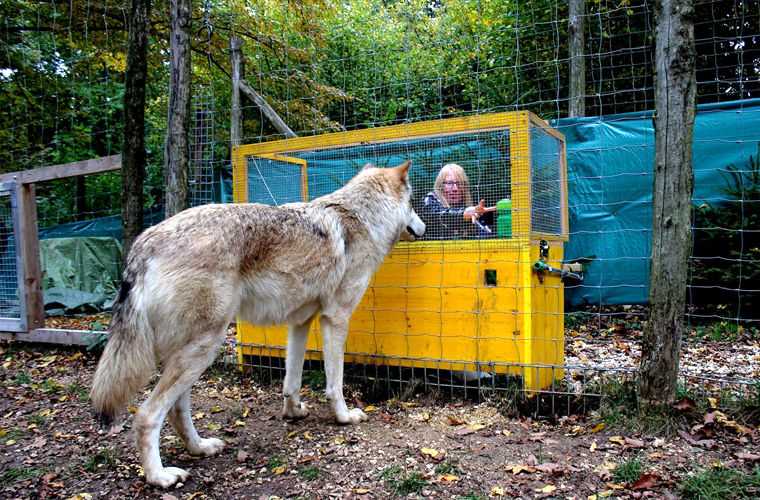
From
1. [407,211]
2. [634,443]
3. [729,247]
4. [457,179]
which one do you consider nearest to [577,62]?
[729,247]

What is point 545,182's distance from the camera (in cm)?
408

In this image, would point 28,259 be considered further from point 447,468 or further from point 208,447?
point 447,468

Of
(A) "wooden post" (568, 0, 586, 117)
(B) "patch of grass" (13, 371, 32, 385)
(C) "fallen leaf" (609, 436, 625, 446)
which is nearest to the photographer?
(C) "fallen leaf" (609, 436, 625, 446)

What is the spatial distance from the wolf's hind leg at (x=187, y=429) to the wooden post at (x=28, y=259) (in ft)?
11.7

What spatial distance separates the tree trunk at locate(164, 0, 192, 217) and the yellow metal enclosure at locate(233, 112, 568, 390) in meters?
0.49

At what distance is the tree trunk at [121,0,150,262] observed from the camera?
5.00 m

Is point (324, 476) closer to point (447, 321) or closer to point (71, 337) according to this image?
point (447, 321)

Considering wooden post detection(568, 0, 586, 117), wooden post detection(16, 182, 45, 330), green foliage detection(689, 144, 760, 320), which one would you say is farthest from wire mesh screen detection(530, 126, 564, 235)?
wooden post detection(16, 182, 45, 330)

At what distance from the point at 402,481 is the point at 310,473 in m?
0.53

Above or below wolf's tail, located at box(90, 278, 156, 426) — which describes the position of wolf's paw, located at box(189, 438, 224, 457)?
below

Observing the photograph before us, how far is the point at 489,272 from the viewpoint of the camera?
3.86 metres

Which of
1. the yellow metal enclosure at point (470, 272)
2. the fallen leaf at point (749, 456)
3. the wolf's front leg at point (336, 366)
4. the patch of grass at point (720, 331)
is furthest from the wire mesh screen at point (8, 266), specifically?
the patch of grass at point (720, 331)

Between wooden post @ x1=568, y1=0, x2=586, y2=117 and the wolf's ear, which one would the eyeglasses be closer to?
the wolf's ear

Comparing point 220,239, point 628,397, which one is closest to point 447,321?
point 628,397
